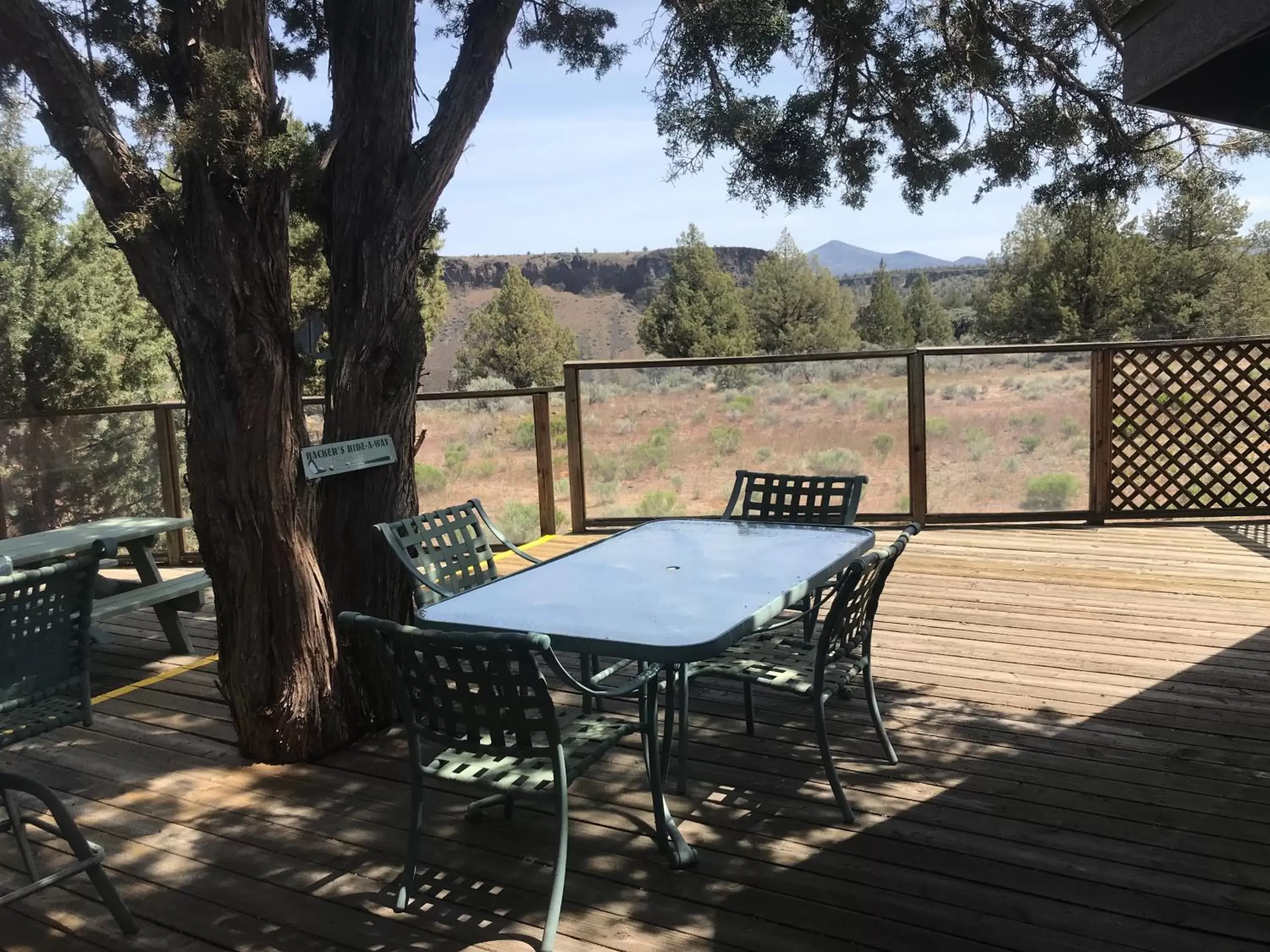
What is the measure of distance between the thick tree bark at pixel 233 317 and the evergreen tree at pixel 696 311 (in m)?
26.9

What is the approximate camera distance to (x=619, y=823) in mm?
2461

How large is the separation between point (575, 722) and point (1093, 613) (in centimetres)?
285

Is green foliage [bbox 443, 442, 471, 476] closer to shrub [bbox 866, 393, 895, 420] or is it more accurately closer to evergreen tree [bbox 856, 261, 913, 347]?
shrub [bbox 866, 393, 895, 420]

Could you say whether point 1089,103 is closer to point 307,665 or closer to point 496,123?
point 496,123

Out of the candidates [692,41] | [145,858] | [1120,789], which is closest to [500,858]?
[145,858]

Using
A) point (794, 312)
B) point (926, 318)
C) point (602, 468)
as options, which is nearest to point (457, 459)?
point (602, 468)

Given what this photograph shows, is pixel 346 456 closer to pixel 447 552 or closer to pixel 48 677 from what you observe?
pixel 447 552

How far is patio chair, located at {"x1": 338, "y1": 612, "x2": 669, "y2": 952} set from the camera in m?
1.85

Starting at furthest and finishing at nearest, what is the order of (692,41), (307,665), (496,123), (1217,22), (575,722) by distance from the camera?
(692,41), (496,123), (307,665), (575,722), (1217,22)

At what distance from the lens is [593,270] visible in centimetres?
5288

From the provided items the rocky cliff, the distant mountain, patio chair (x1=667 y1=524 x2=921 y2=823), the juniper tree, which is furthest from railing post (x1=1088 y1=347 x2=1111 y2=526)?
the rocky cliff

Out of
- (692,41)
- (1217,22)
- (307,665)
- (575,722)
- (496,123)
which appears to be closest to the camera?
(1217,22)

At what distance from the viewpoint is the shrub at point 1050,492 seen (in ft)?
20.3

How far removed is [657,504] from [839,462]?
1.28 metres
